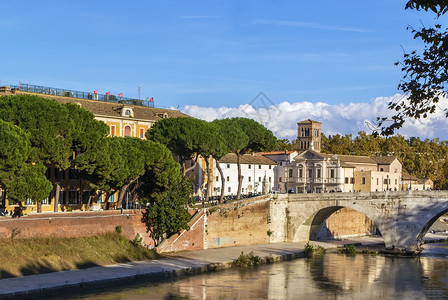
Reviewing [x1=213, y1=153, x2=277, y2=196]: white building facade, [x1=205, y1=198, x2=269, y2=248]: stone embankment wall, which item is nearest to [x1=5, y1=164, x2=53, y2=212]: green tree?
[x1=205, y1=198, x2=269, y2=248]: stone embankment wall

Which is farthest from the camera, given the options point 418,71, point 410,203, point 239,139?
point 239,139

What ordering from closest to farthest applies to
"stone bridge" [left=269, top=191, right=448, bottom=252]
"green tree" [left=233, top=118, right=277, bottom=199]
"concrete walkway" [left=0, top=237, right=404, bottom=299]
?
"concrete walkway" [left=0, top=237, right=404, bottom=299]
"stone bridge" [left=269, top=191, right=448, bottom=252]
"green tree" [left=233, top=118, right=277, bottom=199]

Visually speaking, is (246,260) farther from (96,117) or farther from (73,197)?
(96,117)

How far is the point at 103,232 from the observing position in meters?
49.4

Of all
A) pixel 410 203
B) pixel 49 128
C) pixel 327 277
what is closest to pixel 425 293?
pixel 327 277

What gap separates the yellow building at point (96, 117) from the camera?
5544 cm

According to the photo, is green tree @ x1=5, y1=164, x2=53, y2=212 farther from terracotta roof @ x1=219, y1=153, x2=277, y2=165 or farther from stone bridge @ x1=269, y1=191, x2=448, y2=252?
terracotta roof @ x1=219, y1=153, x2=277, y2=165

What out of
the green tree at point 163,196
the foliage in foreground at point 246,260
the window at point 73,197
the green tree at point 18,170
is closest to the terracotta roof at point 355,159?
the foliage in foreground at point 246,260

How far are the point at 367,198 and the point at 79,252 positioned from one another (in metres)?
28.3

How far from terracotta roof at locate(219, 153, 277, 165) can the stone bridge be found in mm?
20312

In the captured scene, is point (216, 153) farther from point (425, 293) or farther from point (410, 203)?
point (425, 293)

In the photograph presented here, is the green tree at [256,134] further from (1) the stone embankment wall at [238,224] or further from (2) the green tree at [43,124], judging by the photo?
(2) the green tree at [43,124]

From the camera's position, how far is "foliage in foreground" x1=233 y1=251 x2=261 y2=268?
2007 inches

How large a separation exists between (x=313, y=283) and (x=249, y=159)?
46.3m
